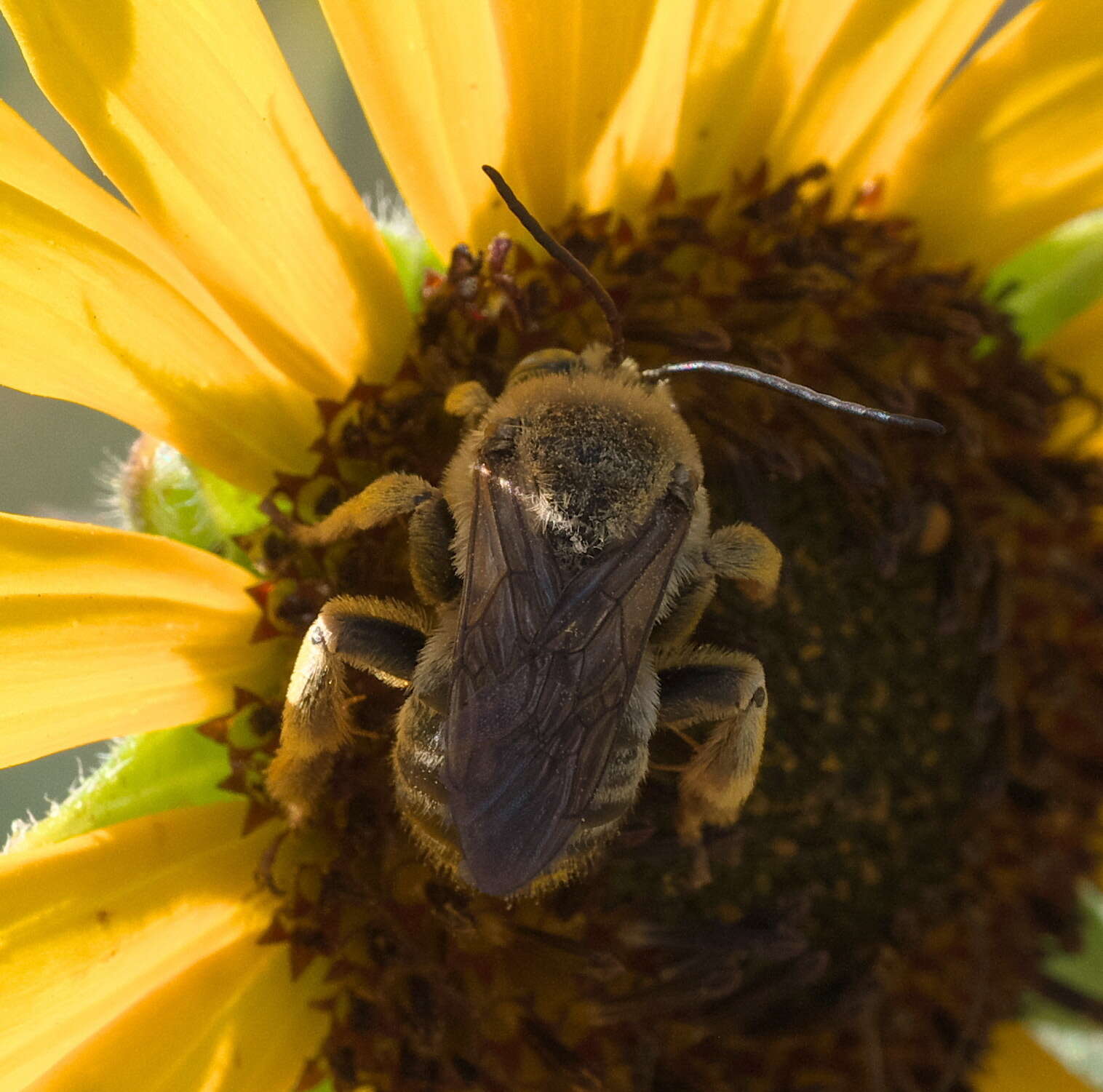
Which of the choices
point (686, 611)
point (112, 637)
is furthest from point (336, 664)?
point (686, 611)

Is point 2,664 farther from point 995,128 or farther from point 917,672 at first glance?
point 995,128

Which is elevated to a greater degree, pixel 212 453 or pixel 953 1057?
pixel 212 453

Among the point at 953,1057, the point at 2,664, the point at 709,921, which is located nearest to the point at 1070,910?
the point at 953,1057

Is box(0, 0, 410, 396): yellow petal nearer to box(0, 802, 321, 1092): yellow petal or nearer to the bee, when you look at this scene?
the bee

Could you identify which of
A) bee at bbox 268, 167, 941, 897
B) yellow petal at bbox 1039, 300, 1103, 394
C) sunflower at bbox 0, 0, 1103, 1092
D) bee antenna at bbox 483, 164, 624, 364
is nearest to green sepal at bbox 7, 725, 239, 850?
sunflower at bbox 0, 0, 1103, 1092

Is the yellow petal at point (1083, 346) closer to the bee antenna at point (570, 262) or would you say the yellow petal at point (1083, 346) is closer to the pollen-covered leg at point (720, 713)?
the bee antenna at point (570, 262)

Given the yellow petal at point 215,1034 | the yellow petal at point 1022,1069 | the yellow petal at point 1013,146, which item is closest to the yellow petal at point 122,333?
the yellow petal at point 215,1034
